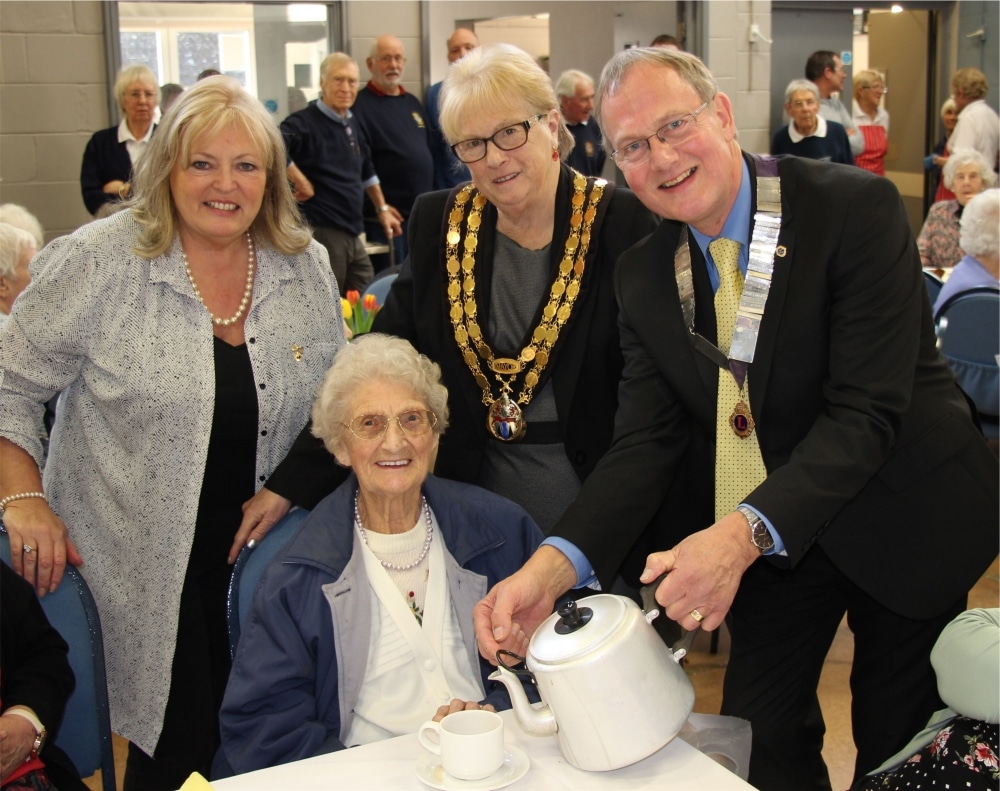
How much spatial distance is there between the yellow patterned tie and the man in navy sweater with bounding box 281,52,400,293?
4.52 m

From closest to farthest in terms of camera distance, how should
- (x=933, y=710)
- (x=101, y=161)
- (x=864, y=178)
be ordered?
(x=864, y=178) → (x=933, y=710) → (x=101, y=161)

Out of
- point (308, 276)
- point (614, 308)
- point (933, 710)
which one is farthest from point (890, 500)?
point (308, 276)

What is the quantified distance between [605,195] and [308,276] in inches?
25.2

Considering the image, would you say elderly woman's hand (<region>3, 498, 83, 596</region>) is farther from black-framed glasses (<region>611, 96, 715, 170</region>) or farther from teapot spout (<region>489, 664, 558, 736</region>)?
black-framed glasses (<region>611, 96, 715, 170</region>)

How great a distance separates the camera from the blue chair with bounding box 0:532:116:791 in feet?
6.32

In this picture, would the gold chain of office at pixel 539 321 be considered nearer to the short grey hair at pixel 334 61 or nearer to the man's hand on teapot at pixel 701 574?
the man's hand on teapot at pixel 701 574

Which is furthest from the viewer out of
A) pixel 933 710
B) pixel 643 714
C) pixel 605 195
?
pixel 605 195

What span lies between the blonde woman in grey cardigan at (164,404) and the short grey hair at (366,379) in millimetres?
132

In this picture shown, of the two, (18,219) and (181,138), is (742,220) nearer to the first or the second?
(181,138)

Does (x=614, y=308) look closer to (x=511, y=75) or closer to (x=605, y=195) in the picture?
(x=605, y=195)

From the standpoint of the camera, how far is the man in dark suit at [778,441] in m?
1.59

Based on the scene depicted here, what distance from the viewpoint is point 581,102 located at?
274 inches

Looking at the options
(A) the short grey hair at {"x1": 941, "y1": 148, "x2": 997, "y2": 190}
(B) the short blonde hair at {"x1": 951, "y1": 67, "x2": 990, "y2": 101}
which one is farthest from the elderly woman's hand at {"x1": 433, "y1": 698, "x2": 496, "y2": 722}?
(B) the short blonde hair at {"x1": 951, "y1": 67, "x2": 990, "y2": 101}

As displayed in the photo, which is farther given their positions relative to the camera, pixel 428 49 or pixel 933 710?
pixel 428 49
